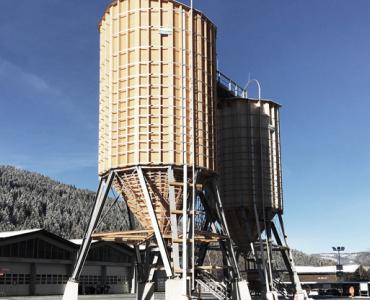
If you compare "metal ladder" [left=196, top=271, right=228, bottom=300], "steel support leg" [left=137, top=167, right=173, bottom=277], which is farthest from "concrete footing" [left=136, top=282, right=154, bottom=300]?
"steel support leg" [left=137, top=167, right=173, bottom=277]

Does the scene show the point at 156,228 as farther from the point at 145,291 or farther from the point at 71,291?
the point at 71,291

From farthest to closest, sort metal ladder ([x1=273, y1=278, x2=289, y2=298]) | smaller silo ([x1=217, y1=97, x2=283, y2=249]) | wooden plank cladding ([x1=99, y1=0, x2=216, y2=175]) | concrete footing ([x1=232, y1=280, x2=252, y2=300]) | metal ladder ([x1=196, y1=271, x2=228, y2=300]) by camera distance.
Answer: metal ladder ([x1=273, y1=278, x2=289, y2=298]), smaller silo ([x1=217, y1=97, x2=283, y2=249]), concrete footing ([x1=232, y1=280, x2=252, y2=300]), metal ladder ([x1=196, y1=271, x2=228, y2=300]), wooden plank cladding ([x1=99, y1=0, x2=216, y2=175])

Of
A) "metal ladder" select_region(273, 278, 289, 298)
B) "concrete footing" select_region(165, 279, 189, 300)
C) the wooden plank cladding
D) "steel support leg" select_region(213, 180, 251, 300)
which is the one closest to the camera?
"concrete footing" select_region(165, 279, 189, 300)

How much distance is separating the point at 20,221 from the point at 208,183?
16352cm

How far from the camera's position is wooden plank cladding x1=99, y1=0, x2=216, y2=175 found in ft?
119

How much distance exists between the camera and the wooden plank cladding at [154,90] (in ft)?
119

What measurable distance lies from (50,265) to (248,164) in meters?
32.1

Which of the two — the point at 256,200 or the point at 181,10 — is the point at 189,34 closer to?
the point at 181,10

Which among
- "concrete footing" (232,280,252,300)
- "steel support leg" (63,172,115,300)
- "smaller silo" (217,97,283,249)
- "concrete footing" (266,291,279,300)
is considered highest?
"smaller silo" (217,97,283,249)

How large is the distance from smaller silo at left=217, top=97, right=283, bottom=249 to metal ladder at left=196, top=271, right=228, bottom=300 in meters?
14.6

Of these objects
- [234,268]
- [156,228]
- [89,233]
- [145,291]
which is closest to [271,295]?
[234,268]

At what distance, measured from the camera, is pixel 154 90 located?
36875 mm

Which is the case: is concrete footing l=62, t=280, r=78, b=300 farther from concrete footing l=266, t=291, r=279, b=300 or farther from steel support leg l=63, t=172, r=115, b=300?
concrete footing l=266, t=291, r=279, b=300

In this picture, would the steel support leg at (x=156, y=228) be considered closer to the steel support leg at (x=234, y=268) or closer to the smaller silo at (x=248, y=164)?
the steel support leg at (x=234, y=268)
